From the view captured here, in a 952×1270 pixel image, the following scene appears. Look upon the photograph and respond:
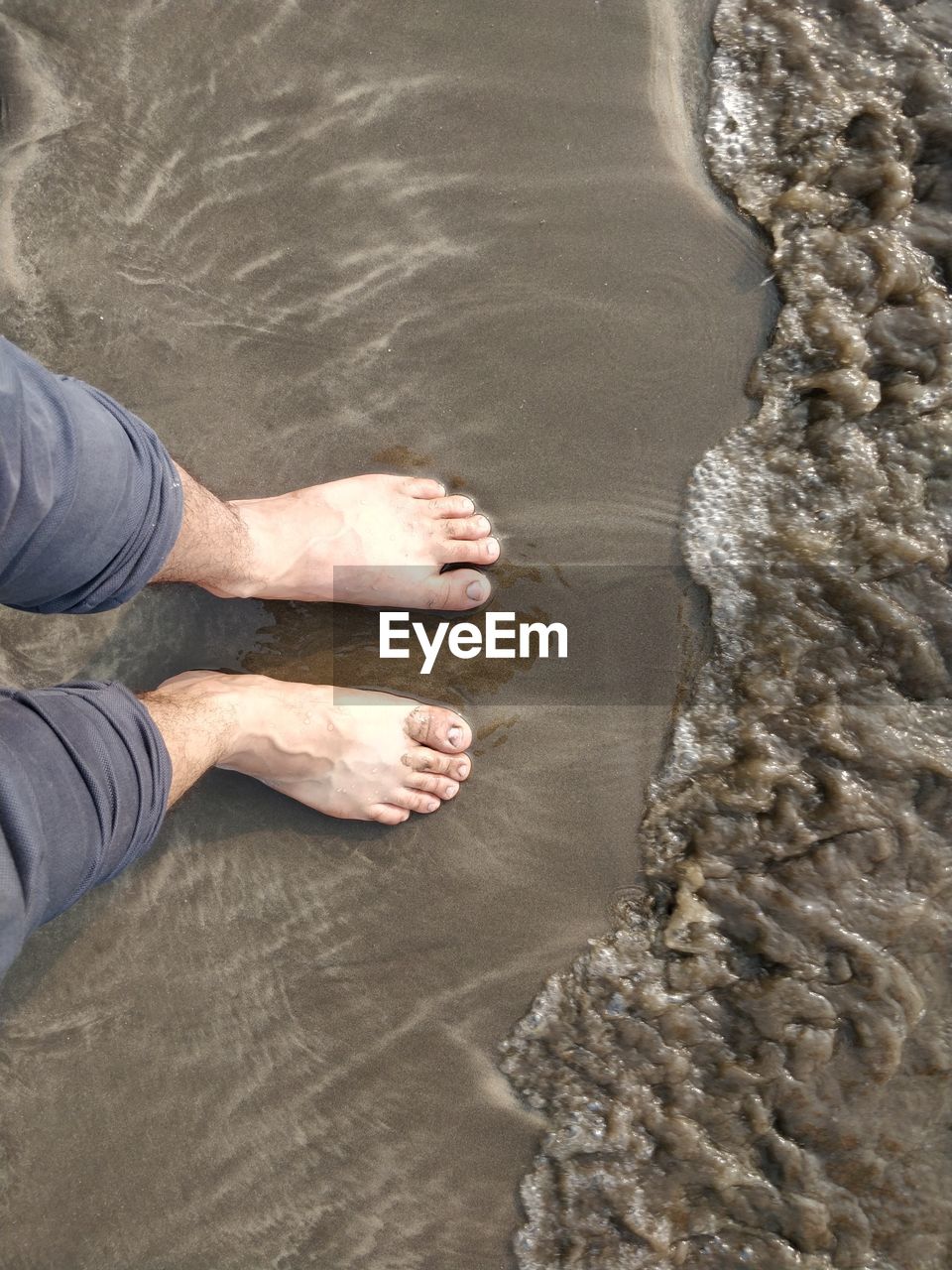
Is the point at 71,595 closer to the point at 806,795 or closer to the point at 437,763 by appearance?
the point at 437,763

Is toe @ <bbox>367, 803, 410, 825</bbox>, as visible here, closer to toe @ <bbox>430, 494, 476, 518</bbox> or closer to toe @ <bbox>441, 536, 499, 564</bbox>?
toe @ <bbox>441, 536, 499, 564</bbox>

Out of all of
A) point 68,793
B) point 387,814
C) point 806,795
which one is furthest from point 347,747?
point 806,795

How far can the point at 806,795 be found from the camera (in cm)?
217

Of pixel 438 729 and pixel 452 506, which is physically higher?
pixel 452 506

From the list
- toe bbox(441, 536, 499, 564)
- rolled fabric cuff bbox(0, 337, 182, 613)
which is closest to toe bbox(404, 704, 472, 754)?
toe bbox(441, 536, 499, 564)

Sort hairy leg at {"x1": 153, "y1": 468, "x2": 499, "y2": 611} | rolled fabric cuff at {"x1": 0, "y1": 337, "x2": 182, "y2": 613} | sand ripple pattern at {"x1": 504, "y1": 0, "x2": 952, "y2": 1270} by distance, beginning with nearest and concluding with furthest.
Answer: rolled fabric cuff at {"x1": 0, "y1": 337, "x2": 182, "y2": 613} < sand ripple pattern at {"x1": 504, "y1": 0, "x2": 952, "y2": 1270} < hairy leg at {"x1": 153, "y1": 468, "x2": 499, "y2": 611}

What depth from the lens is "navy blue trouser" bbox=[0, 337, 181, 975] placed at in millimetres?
1548

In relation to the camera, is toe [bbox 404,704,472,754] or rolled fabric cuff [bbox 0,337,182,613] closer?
rolled fabric cuff [bbox 0,337,182,613]

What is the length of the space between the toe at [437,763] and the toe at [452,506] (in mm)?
578

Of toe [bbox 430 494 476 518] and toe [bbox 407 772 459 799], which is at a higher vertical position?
toe [bbox 430 494 476 518]

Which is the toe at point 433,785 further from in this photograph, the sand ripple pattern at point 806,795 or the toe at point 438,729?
the sand ripple pattern at point 806,795

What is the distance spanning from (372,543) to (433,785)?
24.0 inches

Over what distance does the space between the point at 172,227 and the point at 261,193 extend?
0.24 metres

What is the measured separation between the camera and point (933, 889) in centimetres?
208
